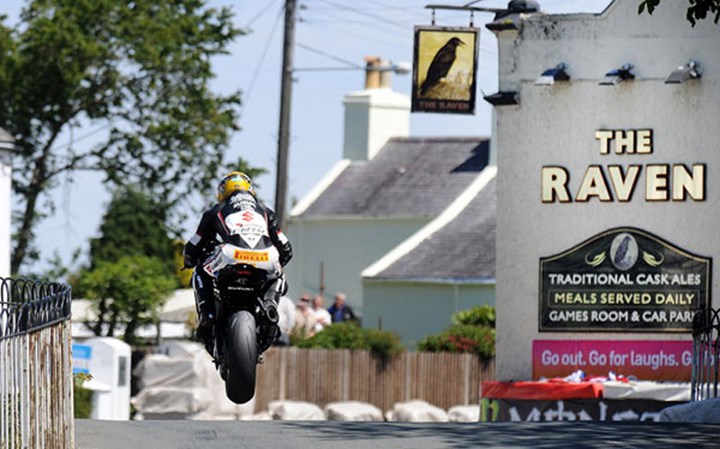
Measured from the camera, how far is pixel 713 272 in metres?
24.5

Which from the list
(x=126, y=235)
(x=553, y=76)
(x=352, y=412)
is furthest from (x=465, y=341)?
(x=126, y=235)

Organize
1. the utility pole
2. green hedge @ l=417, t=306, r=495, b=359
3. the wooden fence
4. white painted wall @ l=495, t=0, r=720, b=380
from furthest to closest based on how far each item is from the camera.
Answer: the utility pole → green hedge @ l=417, t=306, r=495, b=359 → the wooden fence → white painted wall @ l=495, t=0, r=720, b=380

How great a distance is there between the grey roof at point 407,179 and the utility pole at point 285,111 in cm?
1554

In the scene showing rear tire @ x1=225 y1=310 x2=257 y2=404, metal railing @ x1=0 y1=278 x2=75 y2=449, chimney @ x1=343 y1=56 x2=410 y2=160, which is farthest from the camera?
chimney @ x1=343 y1=56 x2=410 y2=160

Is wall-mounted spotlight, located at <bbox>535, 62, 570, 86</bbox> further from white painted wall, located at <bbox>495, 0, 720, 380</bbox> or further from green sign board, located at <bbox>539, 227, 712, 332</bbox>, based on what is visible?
green sign board, located at <bbox>539, 227, 712, 332</bbox>

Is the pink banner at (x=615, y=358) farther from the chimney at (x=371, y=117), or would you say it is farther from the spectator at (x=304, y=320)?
the chimney at (x=371, y=117)

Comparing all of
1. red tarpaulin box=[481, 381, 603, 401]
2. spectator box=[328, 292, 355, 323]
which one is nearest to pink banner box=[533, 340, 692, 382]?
red tarpaulin box=[481, 381, 603, 401]

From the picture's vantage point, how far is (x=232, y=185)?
51.4 feet

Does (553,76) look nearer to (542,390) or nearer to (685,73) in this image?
(685,73)

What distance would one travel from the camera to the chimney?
59.1 m

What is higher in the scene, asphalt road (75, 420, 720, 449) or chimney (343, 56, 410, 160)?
chimney (343, 56, 410, 160)

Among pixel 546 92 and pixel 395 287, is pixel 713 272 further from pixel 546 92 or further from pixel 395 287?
pixel 395 287

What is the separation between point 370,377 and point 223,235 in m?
19.7

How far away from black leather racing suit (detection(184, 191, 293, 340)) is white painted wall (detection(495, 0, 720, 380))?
9.82m
